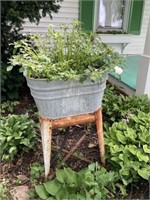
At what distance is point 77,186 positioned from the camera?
1.42 m

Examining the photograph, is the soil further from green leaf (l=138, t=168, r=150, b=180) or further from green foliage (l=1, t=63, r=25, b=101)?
green foliage (l=1, t=63, r=25, b=101)

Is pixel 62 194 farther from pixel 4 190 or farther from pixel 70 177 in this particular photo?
pixel 4 190

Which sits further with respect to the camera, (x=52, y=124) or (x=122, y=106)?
(x=122, y=106)

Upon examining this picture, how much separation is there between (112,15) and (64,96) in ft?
11.0

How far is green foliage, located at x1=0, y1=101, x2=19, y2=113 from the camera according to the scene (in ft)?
8.60

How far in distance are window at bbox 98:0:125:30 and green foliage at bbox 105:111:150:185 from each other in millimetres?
2973

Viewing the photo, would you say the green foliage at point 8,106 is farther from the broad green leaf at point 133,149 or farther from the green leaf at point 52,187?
the broad green leaf at point 133,149

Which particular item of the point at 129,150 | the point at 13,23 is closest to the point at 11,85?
the point at 13,23

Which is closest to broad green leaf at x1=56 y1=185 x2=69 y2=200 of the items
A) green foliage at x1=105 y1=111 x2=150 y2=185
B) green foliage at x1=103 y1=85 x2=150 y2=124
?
green foliage at x1=105 y1=111 x2=150 y2=185

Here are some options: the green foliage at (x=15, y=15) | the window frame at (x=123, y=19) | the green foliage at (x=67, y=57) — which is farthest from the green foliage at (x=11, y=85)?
the window frame at (x=123, y=19)

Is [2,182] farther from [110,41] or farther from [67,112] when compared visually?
[110,41]

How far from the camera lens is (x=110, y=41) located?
4.27 metres

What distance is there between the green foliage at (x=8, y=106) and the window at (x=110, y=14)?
2.37 m

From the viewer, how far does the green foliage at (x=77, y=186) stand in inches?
54.4
